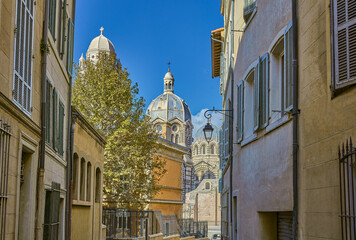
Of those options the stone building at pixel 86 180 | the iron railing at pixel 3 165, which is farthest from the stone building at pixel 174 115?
the iron railing at pixel 3 165

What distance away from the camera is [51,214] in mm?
12023

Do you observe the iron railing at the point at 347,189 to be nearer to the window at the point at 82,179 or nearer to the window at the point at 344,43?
the window at the point at 344,43

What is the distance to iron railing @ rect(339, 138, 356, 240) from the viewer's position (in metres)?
6.58

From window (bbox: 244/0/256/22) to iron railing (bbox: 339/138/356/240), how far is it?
722 centimetres

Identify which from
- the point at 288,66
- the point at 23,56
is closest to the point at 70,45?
the point at 23,56

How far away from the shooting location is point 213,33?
28.3 metres

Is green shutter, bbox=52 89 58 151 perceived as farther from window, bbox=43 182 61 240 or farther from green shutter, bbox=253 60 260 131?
green shutter, bbox=253 60 260 131

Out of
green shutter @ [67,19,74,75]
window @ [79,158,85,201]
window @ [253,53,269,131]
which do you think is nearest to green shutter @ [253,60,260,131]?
window @ [253,53,269,131]

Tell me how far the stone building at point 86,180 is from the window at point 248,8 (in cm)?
529

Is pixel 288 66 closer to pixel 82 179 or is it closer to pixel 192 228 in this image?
pixel 82 179

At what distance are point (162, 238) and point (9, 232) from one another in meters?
26.9

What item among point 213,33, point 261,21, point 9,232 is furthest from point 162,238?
point 9,232

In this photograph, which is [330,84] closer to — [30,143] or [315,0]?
[315,0]

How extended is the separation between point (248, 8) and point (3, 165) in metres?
8.17
